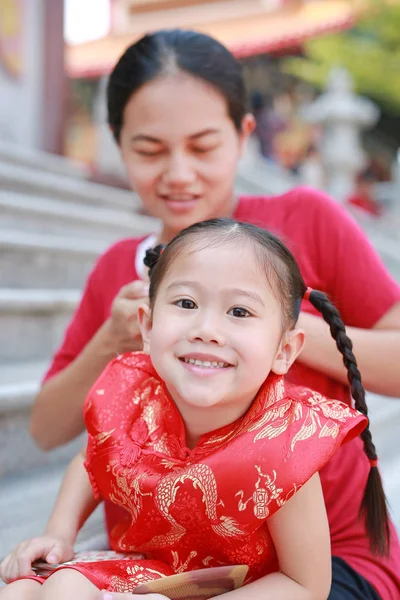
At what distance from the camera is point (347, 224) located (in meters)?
1.28

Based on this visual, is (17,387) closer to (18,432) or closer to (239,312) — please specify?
(18,432)

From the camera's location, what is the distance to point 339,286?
1271 millimetres

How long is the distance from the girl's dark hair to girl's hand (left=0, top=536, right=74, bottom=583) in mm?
803

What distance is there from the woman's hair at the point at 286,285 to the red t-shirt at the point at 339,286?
0.22ft

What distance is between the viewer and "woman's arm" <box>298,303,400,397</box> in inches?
45.3

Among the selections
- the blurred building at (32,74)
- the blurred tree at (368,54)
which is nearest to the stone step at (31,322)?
the blurred building at (32,74)

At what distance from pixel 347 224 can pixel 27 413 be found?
1104mm

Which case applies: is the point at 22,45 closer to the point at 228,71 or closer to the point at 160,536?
the point at 228,71

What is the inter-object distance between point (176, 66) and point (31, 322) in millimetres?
1304

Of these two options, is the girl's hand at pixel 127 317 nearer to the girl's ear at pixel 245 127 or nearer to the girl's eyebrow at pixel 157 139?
the girl's eyebrow at pixel 157 139

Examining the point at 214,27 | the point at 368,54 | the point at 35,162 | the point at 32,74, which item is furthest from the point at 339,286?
the point at 214,27

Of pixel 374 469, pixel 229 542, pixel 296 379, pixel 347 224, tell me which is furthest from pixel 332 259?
pixel 229 542

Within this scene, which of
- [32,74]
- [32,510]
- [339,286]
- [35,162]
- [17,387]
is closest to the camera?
[339,286]

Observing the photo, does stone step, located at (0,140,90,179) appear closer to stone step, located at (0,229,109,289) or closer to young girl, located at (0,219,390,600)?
stone step, located at (0,229,109,289)
